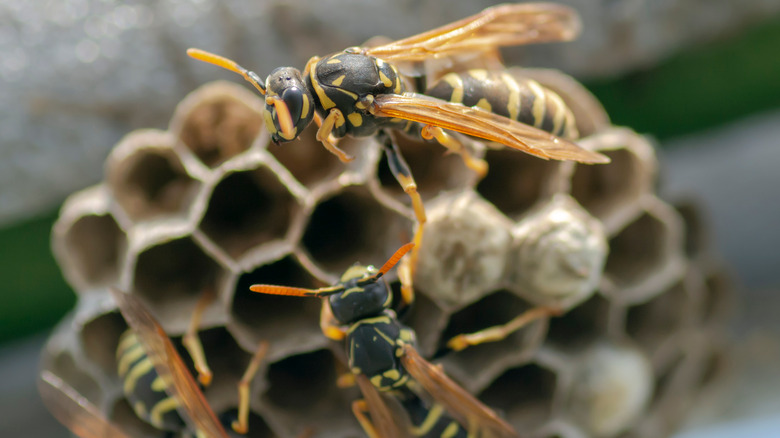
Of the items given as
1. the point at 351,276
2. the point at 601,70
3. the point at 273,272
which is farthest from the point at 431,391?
the point at 601,70

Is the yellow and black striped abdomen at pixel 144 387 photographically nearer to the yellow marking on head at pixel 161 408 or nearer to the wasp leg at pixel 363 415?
the yellow marking on head at pixel 161 408

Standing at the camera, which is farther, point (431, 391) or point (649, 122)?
point (649, 122)

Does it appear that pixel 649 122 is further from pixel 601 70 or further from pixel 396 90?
pixel 396 90

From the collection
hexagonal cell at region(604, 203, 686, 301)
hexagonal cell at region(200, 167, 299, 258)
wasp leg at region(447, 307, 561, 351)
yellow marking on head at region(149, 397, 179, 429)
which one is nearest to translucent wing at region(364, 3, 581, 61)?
hexagonal cell at region(200, 167, 299, 258)

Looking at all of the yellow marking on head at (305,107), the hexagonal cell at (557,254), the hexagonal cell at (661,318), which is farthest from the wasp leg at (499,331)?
the yellow marking on head at (305,107)

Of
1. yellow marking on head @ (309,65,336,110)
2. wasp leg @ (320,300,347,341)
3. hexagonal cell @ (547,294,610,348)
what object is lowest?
wasp leg @ (320,300,347,341)

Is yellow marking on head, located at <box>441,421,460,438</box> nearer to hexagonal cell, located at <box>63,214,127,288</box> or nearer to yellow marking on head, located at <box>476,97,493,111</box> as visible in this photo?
yellow marking on head, located at <box>476,97,493,111</box>
